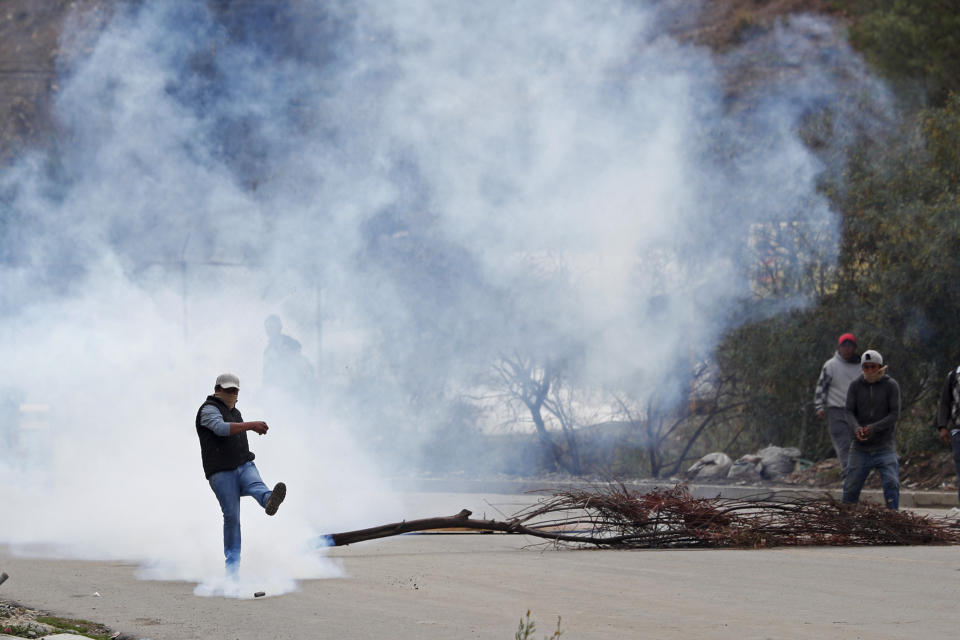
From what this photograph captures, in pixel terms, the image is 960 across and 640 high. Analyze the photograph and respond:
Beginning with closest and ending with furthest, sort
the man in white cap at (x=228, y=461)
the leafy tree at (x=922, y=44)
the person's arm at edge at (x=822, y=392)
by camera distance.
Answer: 1. the man in white cap at (x=228, y=461)
2. the person's arm at edge at (x=822, y=392)
3. the leafy tree at (x=922, y=44)

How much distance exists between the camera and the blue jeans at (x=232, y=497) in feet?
23.3

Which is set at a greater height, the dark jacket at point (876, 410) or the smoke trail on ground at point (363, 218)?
the smoke trail on ground at point (363, 218)

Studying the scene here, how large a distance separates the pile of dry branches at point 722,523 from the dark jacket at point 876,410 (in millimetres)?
1242

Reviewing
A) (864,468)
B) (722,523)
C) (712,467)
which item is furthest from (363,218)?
(722,523)

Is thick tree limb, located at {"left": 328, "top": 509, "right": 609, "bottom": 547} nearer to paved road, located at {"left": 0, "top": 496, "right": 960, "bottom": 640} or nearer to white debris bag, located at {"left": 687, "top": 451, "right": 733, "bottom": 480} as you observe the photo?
paved road, located at {"left": 0, "top": 496, "right": 960, "bottom": 640}

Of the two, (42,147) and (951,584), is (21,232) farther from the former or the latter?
(951,584)

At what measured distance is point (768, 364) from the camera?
58.0 feet

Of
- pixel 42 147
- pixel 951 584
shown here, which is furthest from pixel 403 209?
pixel 951 584

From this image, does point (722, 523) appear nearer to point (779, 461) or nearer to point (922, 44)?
point (779, 461)

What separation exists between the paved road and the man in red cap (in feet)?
8.94

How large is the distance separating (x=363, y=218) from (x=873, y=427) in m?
9.15

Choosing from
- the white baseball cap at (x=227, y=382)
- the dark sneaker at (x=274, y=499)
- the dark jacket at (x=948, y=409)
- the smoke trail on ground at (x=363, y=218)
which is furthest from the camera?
the smoke trail on ground at (x=363, y=218)

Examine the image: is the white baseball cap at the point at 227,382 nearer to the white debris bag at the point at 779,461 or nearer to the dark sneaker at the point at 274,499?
the dark sneaker at the point at 274,499

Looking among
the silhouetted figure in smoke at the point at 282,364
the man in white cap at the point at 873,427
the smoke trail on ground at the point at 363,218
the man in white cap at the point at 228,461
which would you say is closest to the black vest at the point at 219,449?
the man in white cap at the point at 228,461
